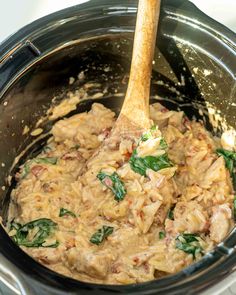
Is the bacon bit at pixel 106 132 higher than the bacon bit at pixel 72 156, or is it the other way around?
the bacon bit at pixel 106 132

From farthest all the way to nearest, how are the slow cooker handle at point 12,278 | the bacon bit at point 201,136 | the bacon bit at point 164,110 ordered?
the bacon bit at point 164,110 → the bacon bit at point 201,136 → the slow cooker handle at point 12,278

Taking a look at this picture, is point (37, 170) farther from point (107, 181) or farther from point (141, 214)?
point (141, 214)

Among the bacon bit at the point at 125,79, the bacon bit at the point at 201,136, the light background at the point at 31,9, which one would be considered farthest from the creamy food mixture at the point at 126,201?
the light background at the point at 31,9

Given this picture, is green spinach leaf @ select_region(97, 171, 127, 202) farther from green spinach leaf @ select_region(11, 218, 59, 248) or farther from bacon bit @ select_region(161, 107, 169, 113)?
bacon bit @ select_region(161, 107, 169, 113)

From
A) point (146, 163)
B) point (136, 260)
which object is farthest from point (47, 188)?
point (136, 260)

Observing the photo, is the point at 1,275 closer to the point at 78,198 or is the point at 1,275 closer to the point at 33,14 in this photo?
the point at 78,198

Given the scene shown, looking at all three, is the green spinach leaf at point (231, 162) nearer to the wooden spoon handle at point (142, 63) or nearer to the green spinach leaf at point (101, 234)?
the wooden spoon handle at point (142, 63)

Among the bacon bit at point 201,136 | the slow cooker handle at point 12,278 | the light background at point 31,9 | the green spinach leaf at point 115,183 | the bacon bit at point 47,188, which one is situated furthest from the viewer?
the light background at point 31,9
